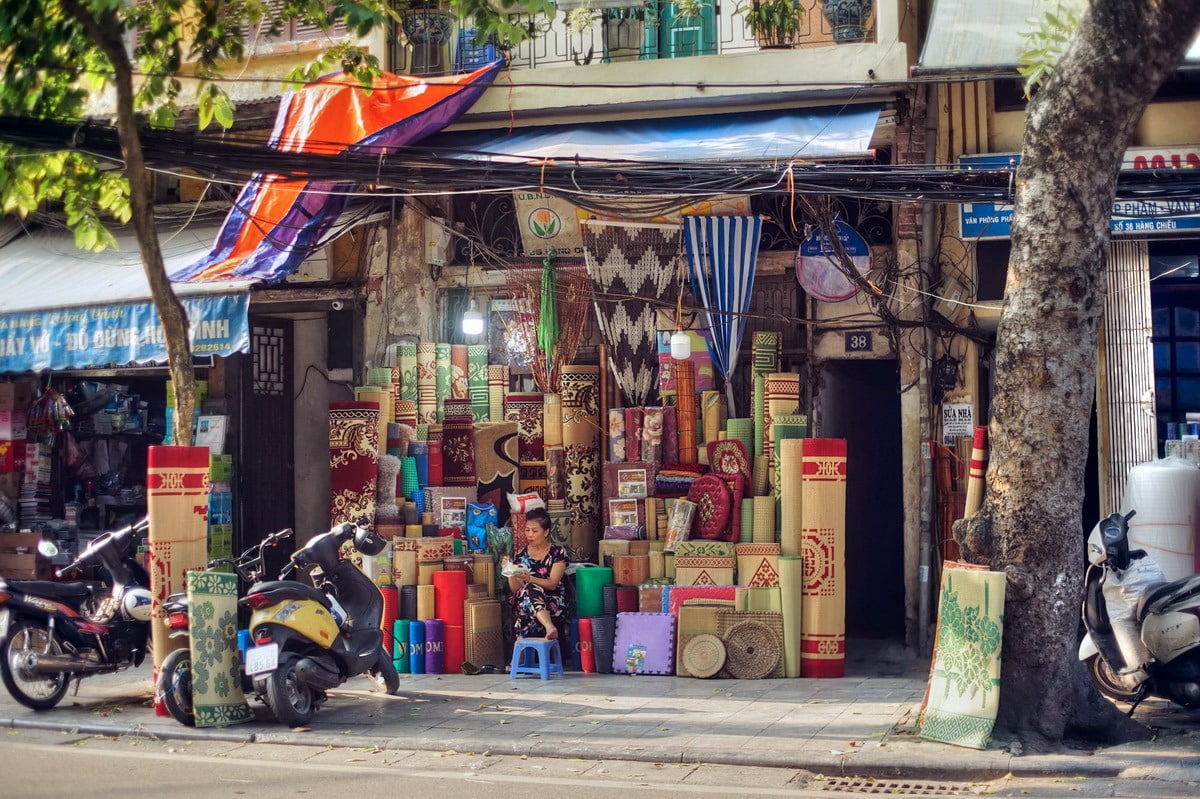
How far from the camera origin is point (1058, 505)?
694 cm

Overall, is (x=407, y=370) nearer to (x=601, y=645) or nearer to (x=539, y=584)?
(x=539, y=584)

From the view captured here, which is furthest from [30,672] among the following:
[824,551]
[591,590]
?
[824,551]

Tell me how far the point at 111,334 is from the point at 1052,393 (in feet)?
26.9

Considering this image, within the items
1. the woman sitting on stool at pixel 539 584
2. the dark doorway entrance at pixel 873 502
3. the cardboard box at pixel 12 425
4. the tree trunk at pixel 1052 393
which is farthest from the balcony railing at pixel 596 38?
the cardboard box at pixel 12 425

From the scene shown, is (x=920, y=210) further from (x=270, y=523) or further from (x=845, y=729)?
(x=270, y=523)

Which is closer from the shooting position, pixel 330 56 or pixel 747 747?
pixel 747 747

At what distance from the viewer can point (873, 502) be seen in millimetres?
12406

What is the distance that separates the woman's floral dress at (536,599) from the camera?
398 inches

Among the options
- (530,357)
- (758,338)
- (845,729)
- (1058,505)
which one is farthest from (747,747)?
(530,357)

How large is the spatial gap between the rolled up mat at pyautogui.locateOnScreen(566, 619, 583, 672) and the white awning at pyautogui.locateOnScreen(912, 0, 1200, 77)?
5075mm

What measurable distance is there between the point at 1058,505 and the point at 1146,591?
3.50 ft

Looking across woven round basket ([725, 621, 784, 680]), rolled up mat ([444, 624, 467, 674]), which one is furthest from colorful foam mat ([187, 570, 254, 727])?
woven round basket ([725, 621, 784, 680])

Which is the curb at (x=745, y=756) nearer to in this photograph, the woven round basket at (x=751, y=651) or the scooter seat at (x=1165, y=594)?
the scooter seat at (x=1165, y=594)

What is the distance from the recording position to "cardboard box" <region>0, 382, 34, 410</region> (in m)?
13.8
